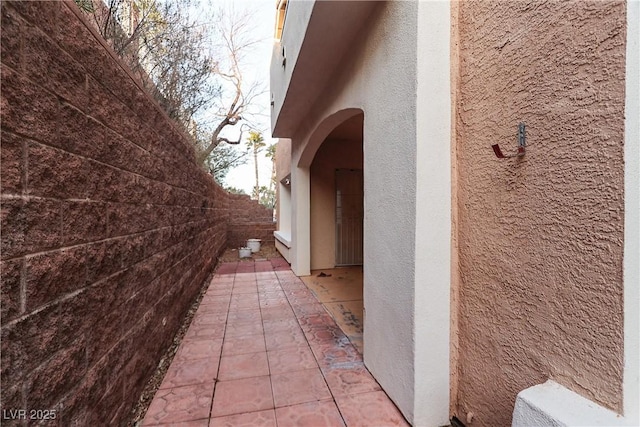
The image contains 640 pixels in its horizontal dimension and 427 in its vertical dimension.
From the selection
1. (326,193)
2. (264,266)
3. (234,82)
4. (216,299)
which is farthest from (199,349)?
(234,82)

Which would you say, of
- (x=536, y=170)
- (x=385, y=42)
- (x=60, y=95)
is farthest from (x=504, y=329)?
(x=60, y=95)

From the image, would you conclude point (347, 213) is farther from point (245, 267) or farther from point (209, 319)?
point (209, 319)

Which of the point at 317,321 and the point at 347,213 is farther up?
the point at 347,213

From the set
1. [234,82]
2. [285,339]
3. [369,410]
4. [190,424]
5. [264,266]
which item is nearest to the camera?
[190,424]

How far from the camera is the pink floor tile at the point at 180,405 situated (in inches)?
88.4

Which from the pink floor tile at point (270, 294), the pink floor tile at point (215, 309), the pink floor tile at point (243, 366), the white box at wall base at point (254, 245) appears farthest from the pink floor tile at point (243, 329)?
the white box at wall base at point (254, 245)

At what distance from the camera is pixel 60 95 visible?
1.47 metres

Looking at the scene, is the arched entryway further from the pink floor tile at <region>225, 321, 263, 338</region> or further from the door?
the pink floor tile at <region>225, 321, 263, 338</region>

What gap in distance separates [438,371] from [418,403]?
277 mm

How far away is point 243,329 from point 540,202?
3.65m

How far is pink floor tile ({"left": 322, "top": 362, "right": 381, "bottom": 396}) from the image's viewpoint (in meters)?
2.61

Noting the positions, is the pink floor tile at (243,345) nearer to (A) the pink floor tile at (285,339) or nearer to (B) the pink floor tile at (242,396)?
(A) the pink floor tile at (285,339)

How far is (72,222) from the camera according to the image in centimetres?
156

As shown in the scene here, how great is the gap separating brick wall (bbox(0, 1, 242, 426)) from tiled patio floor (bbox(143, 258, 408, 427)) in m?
0.42
